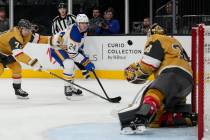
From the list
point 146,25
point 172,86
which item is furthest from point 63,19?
point 172,86

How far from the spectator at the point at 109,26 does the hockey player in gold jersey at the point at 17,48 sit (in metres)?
2.84

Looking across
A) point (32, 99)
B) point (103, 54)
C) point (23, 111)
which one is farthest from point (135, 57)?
point (23, 111)

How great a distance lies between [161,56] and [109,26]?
5288 mm

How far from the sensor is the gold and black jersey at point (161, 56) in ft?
16.7

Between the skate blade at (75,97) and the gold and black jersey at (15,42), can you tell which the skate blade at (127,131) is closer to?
the gold and black jersey at (15,42)

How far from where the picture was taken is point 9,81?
9695 mm

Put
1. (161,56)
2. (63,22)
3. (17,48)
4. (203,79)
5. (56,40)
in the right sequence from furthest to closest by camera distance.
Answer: (63,22)
(56,40)
(17,48)
(161,56)
(203,79)

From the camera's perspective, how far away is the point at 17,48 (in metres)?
6.95

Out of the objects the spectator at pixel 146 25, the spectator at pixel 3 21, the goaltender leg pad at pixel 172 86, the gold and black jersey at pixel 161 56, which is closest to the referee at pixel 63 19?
the spectator at pixel 146 25

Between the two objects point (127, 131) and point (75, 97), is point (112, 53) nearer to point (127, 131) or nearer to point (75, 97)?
point (75, 97)

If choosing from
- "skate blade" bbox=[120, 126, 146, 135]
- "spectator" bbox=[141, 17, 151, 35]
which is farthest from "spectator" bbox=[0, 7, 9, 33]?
"skate blade" bbox=[120, 126, 146, 135]

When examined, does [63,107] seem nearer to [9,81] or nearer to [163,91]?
[163,91]

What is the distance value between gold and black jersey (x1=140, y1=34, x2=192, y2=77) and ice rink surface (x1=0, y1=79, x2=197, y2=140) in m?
0.51

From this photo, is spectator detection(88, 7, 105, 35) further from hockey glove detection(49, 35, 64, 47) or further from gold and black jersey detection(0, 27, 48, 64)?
Answer: gold and black jersey detection(0, 27, 48, 64)
